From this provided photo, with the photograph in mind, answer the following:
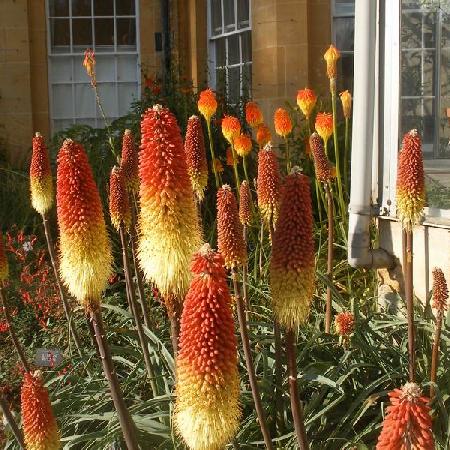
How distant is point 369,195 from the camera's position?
17.8 feet

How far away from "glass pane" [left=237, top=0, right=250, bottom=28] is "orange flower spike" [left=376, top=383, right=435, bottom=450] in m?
9.03

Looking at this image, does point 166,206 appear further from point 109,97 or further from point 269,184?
point 109,97

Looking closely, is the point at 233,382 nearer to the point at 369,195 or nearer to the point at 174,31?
the point at 369,195

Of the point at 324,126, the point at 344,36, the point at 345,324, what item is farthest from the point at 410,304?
the point at 344,36

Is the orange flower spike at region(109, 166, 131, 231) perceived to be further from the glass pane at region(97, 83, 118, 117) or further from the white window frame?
the glass pane at region(97, 83, 118, 117)

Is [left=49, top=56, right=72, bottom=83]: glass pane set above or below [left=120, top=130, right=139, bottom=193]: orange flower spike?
above

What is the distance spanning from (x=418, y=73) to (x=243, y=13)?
5.45 meters

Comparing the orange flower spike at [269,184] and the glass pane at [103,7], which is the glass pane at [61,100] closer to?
the glass pane at [103,7]

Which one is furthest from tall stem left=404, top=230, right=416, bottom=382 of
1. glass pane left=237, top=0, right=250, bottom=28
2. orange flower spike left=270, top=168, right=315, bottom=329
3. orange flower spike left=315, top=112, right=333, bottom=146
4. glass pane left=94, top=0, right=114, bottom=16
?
glass pane left=94, top=0, right=114, bottom=16

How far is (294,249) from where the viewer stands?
7.50 feet

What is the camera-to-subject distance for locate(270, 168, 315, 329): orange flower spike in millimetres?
2273

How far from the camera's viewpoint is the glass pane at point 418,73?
5.27 meters

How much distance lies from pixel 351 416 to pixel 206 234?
326cm

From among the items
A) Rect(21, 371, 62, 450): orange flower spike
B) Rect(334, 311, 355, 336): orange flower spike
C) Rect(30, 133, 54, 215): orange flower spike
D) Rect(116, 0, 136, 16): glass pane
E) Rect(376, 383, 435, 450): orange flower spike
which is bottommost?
Rect(334, 311, 355, 336): orange flower spike
